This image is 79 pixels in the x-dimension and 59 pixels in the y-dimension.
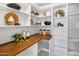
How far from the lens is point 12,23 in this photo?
1511 mm

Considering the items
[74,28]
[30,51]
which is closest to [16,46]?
[30,51]

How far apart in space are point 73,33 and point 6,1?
960 millimetres

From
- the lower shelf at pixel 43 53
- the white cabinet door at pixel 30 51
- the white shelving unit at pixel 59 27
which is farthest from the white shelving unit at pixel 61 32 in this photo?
the white cabinet door at pixel 30 51

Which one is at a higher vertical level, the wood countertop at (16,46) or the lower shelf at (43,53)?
the wood countertop at (16,46)

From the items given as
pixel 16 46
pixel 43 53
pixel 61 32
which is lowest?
pixel 43 53

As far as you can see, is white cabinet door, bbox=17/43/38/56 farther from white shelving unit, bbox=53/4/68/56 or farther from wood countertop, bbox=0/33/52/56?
white shelving unit, bbox=53/4/68/56

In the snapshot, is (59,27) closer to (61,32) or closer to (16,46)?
(61,32)

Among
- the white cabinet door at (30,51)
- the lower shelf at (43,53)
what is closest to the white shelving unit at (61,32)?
the lower shelf at (43,53)

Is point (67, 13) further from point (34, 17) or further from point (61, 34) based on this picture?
point (34, 17)

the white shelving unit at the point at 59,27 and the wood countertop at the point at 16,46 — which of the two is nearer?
the wood countertop at the point at 16,46

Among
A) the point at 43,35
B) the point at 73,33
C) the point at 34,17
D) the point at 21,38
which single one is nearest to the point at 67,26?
the point at 73,33

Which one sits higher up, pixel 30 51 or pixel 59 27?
pixel 59 27

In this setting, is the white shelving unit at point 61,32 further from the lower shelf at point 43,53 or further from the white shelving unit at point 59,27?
the lower shelf at point 43,53

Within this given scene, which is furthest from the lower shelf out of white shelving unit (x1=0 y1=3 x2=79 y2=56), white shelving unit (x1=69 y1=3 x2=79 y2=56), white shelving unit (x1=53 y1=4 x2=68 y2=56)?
white shelving unit (x1=69 y1=3 x2=79 y2=56)
